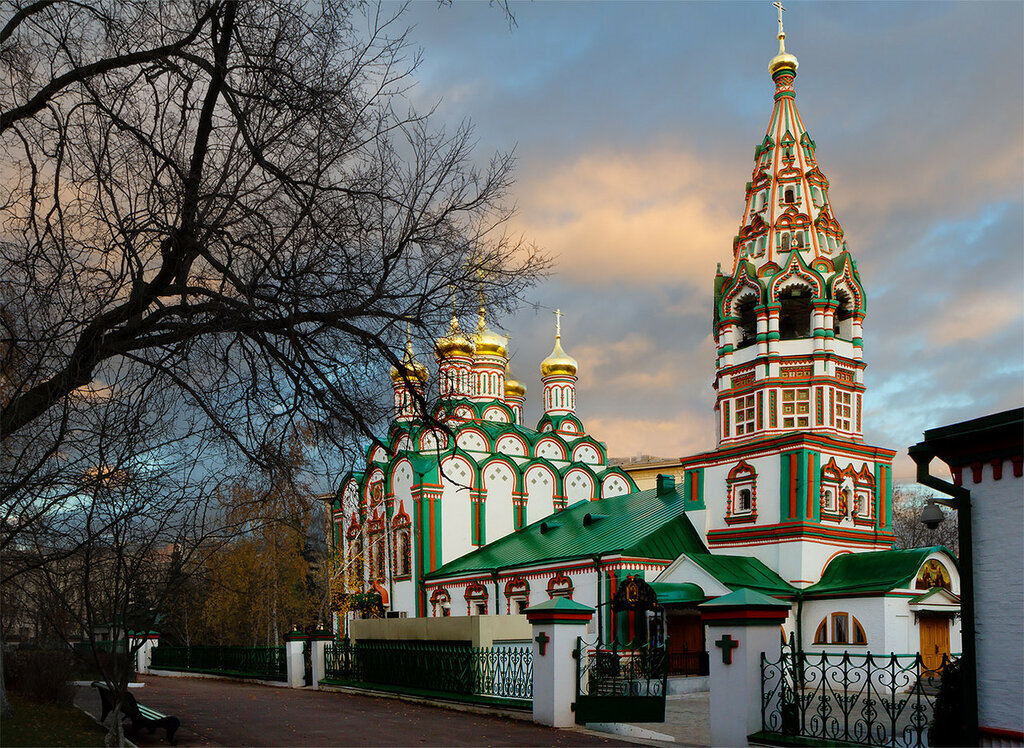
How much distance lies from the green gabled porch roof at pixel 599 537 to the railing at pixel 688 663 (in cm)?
266

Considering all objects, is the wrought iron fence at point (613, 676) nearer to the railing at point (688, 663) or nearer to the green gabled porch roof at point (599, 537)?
the railing at point (688, 663)

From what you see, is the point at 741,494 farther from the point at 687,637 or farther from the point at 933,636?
the point at 933,636

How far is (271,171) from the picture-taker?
300 inches

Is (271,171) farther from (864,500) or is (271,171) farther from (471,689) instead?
(864,500)

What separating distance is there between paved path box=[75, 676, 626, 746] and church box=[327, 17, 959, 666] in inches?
329

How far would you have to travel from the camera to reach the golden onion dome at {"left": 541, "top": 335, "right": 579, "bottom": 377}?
3969 cm

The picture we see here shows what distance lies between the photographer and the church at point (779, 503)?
22281 mm

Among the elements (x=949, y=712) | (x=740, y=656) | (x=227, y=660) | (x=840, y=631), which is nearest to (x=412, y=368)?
(x=740, y=656)

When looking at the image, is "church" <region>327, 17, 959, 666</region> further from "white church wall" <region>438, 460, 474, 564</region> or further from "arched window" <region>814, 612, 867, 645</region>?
"white church wall" <region>438, 460, 474, 564</region>

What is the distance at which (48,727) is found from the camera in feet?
33.2

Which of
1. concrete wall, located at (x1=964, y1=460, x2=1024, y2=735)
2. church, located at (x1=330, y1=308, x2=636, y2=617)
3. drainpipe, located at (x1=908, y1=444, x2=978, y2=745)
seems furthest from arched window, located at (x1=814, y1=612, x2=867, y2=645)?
concrete wall, located at (x1=964, y1=460, x2=1024, y2=735)

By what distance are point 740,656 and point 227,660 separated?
680 inches

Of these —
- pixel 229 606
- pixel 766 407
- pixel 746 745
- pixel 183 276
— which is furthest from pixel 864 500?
pixel 183 276

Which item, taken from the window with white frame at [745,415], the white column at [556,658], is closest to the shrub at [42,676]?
the white column at [556,658]
